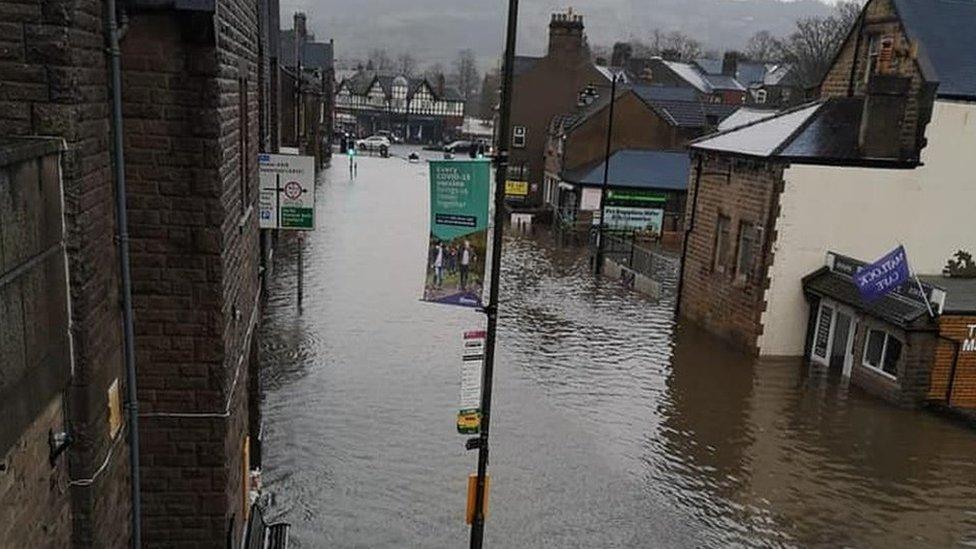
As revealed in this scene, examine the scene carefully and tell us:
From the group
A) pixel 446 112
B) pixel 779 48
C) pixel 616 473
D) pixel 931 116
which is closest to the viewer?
pixel 616 473

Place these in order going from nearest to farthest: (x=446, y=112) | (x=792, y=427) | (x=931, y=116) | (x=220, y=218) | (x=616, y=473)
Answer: (x=220, y=218)
(x=616, y=473)
(x=792, y=427)
(x=931, y=116)
(x=446, y=112)

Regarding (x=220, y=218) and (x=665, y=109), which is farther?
(x=665, y=109)

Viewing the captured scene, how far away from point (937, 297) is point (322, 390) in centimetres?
1303

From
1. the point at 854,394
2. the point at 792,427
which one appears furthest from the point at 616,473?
the point at 854,394

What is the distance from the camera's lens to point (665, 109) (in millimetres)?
45562

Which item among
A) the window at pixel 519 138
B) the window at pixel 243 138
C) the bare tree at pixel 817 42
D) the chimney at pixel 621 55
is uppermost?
the bare tree at pixel 817 42

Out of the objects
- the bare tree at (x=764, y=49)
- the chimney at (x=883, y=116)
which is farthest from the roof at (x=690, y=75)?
the chimney at (x=883, y=116)

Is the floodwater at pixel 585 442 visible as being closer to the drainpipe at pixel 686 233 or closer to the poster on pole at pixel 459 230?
the drainpipe at pixel 686 233

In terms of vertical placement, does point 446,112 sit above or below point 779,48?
below

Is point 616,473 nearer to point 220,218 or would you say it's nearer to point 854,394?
point 854,394

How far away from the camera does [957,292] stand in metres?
19.6

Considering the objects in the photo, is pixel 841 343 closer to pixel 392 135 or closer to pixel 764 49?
pixel 392 135

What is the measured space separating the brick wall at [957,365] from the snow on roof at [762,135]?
5957 millimetres

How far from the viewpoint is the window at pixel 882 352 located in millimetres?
18828
